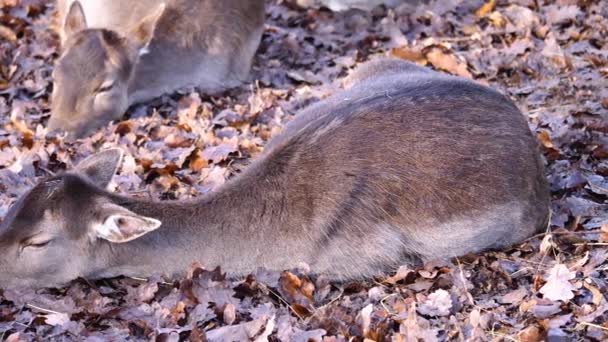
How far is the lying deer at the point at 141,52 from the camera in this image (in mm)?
9148

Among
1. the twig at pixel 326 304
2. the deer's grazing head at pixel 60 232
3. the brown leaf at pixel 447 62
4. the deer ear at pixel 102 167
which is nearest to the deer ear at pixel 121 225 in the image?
the deer's grazing head at pixel 60 232

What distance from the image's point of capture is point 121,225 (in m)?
5.68

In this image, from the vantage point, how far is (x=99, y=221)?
5.79 m

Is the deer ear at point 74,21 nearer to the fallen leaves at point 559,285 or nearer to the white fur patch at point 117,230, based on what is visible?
the white fur patch at point 117,230

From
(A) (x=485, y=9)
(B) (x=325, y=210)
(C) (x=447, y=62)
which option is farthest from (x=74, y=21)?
(B) (x=325, y=210)

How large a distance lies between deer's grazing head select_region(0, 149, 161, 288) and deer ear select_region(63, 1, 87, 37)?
4.22 meters

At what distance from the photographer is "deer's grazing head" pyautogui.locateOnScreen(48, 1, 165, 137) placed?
29.6 ft

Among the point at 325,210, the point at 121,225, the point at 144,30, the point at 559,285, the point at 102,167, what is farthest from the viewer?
the point at 144,30

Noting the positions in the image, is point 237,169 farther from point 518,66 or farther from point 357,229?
point 518,66

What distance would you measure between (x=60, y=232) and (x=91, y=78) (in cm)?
363

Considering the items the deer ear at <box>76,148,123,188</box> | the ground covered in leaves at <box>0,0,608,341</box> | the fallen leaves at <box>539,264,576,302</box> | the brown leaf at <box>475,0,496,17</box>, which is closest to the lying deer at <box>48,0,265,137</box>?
the ground covered in leaves at <box>0,0,608,341</box>

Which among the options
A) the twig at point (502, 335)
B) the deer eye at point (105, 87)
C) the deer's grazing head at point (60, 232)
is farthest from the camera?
the deer eye at point (105, 87)

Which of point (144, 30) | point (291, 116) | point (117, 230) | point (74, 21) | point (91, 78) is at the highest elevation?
point (117, 230)

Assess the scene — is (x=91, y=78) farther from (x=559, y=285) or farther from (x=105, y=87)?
(x=559, y=285)
